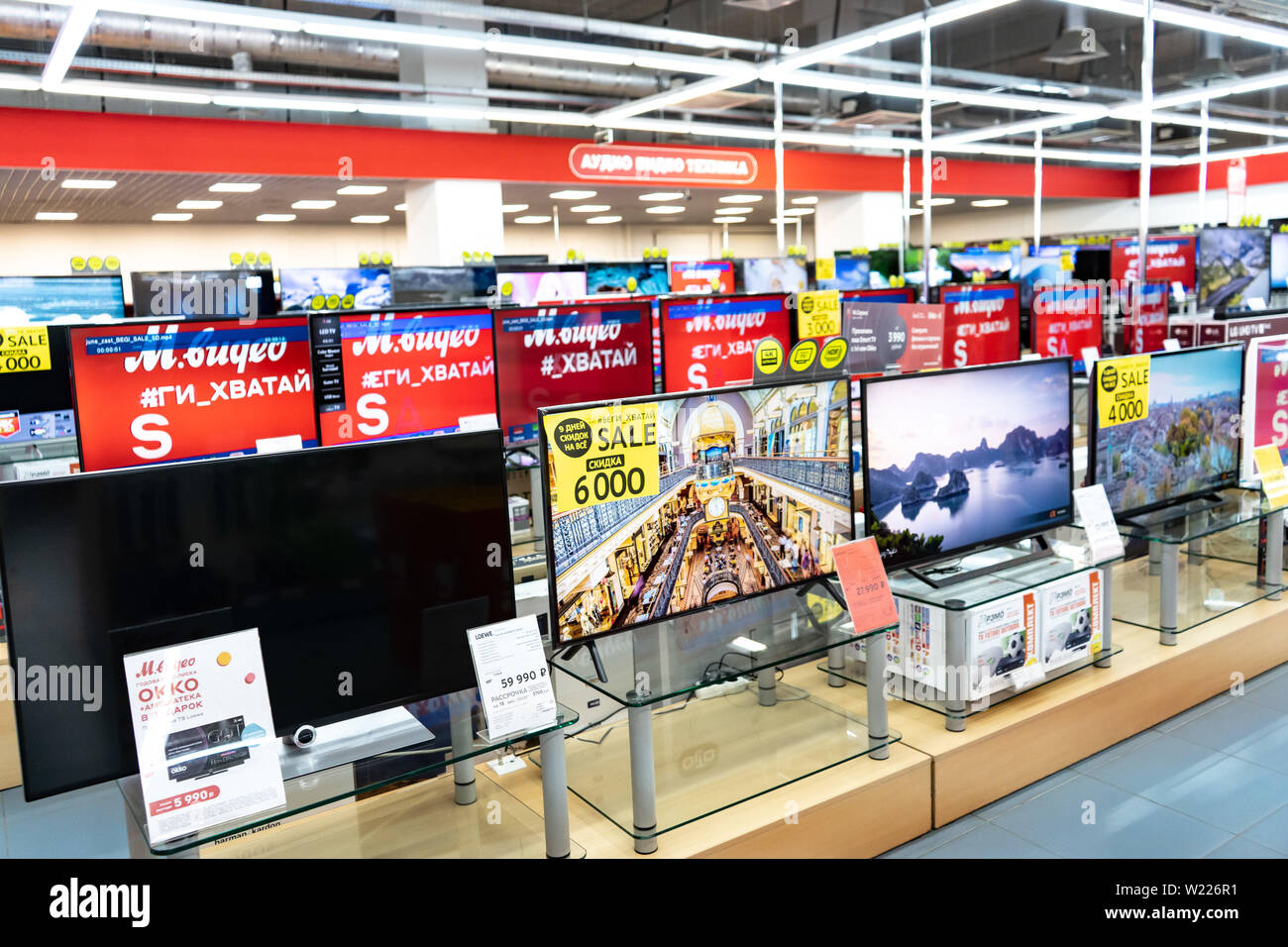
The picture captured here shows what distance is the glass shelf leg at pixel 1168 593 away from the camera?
133 inches

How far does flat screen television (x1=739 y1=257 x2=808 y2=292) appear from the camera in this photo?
379 inches

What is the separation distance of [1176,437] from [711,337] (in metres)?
1.98

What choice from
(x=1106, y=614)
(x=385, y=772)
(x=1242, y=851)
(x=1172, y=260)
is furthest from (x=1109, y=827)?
(x=1172, y=260)

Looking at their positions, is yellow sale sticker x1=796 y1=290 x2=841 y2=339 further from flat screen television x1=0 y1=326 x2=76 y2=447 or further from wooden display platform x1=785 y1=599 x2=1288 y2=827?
flat screen television x1=0 y1=326 x2=76 y2=447

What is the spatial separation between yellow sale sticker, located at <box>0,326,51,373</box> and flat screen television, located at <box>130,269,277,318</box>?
2.64 meters

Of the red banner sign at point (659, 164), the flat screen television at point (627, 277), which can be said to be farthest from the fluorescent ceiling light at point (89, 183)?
the flat screen television at point (627, 277)

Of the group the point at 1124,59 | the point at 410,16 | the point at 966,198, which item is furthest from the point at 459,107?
the point at 966,198

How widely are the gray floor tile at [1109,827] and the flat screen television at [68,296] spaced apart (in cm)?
635

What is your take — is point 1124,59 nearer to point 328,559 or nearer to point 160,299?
point 160,299

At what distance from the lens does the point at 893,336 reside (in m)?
4.97

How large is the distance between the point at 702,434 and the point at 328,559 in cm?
94

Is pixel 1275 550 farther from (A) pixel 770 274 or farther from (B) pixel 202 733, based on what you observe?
(A) pixel 770 274

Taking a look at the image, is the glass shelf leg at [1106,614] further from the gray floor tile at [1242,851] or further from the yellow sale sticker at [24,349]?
the yellow sale sticker at [24,349]

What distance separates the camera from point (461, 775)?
244 centimetres
